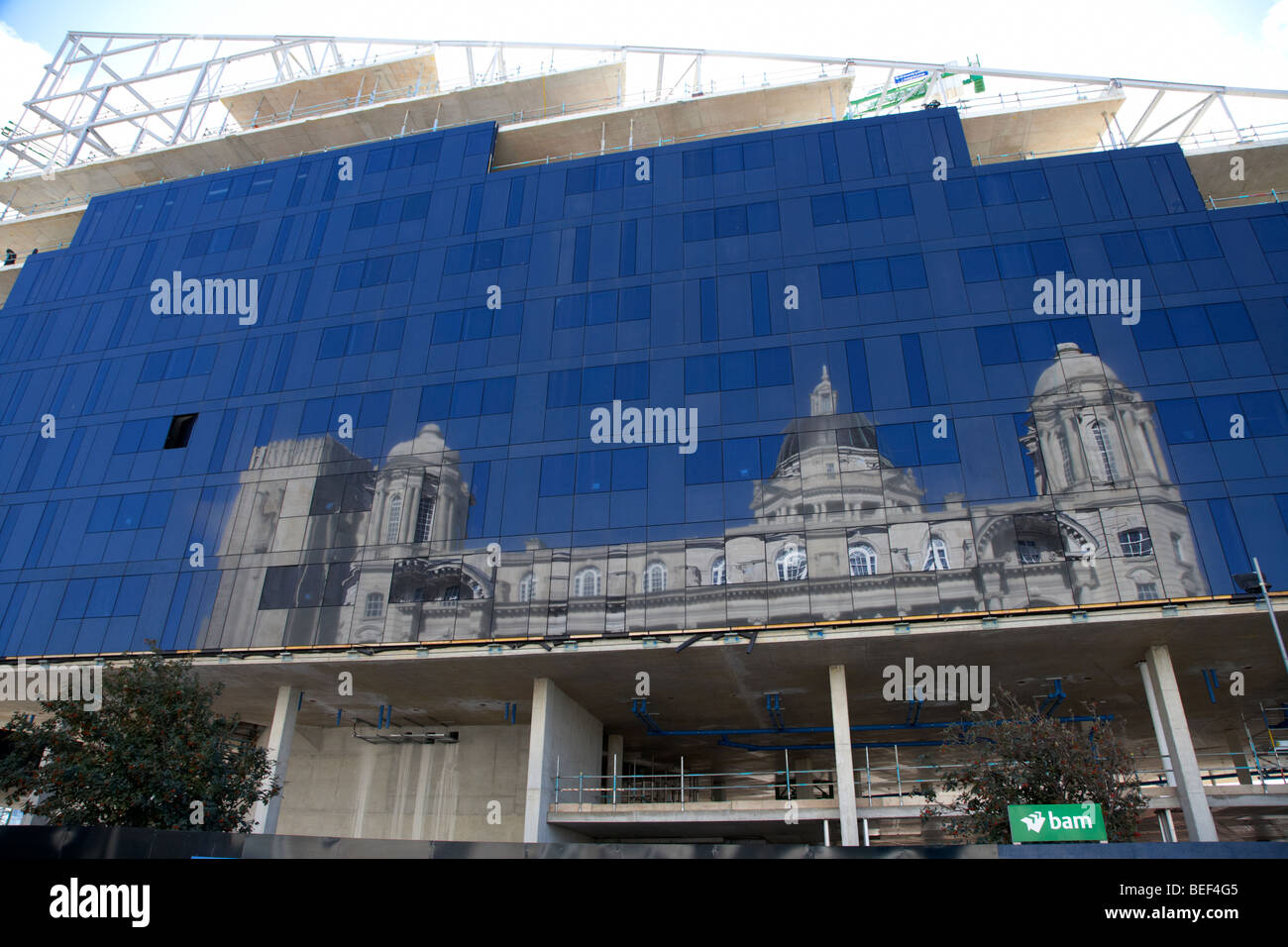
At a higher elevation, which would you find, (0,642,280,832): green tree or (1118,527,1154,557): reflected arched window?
(1118,527,1154,557): reflected arched window

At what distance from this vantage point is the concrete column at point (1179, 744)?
22.2m

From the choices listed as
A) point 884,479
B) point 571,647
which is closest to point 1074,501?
point 884,479

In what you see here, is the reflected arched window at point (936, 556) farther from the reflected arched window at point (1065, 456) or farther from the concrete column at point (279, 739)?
the concrete column at point (279, 739)

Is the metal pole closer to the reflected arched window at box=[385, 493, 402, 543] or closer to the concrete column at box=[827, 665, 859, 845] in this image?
the concrete column at box=[827, 665, 859, 845]

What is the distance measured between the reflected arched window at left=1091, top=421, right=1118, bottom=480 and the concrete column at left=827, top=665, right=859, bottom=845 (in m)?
10.4

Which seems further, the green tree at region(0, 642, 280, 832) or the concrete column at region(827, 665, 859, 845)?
the concrete column at region(827, 665, 859, 845)
